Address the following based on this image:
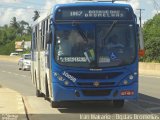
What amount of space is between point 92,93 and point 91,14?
2201 millimetres

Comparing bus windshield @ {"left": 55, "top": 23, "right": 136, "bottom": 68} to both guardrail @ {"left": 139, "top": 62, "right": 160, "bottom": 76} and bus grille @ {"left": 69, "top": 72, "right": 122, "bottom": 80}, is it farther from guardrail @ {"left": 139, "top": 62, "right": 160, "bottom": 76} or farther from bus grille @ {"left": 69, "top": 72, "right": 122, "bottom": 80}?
guardrail @ {"left": 139, "top": 62, "right": 160, "bottom": 76}

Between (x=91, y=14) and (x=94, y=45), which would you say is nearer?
(x=94, y=45)

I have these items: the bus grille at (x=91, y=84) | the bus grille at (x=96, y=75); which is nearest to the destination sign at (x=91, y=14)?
the bus grille at (x=96, y=75)

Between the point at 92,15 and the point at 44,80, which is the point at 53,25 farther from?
the point at 44,80

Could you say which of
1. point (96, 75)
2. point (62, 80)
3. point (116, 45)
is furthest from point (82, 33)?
point (62, 80)

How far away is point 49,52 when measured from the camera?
15.3 m

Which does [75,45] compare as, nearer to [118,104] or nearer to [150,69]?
[118,104]

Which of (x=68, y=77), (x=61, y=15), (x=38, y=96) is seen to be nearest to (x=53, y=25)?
(x=61, y=15)

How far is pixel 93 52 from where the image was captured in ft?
48.4

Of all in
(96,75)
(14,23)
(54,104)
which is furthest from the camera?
(14,23)

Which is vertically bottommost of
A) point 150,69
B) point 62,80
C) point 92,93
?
point 150,69

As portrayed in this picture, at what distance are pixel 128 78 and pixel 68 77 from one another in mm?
1657

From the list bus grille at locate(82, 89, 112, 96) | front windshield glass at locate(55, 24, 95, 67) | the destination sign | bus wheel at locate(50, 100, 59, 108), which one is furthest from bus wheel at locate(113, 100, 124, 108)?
the destination sign

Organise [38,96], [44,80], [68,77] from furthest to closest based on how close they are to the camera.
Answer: [38,96] < [44,80] < [68,77]
